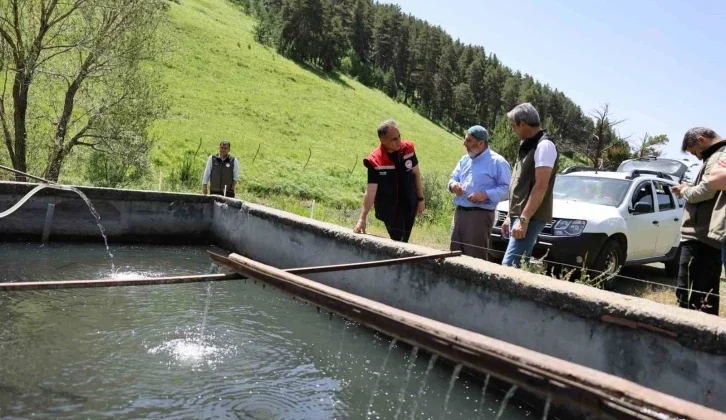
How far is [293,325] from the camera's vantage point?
19.6ft

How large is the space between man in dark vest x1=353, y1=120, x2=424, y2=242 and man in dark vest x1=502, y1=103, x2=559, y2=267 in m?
1.34

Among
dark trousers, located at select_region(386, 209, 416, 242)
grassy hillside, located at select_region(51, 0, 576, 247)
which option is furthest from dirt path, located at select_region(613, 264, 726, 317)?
grassy hillside, located at select_region(51, 0, 576, 247)

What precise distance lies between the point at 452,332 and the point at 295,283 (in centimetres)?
100

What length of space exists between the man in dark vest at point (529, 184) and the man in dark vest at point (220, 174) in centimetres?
688

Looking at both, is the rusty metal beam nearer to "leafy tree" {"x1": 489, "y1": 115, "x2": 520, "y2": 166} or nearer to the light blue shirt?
the light blue shirt

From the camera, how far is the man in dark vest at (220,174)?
35.6 ft

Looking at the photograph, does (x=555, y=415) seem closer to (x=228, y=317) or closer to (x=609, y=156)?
(x=228, y=317)

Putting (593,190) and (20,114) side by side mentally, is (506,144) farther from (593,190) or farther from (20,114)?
(593,190)

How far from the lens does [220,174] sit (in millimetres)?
10961

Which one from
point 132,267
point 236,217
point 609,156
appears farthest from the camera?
point 609,156

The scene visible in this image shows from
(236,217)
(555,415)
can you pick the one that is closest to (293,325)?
(555,415)

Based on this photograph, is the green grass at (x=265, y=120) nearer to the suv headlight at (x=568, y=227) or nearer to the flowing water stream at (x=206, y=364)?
the flowing water stream at (x=206, y=364)

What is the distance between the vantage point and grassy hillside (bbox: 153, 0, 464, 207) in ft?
86.7

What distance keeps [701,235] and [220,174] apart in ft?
27.6
